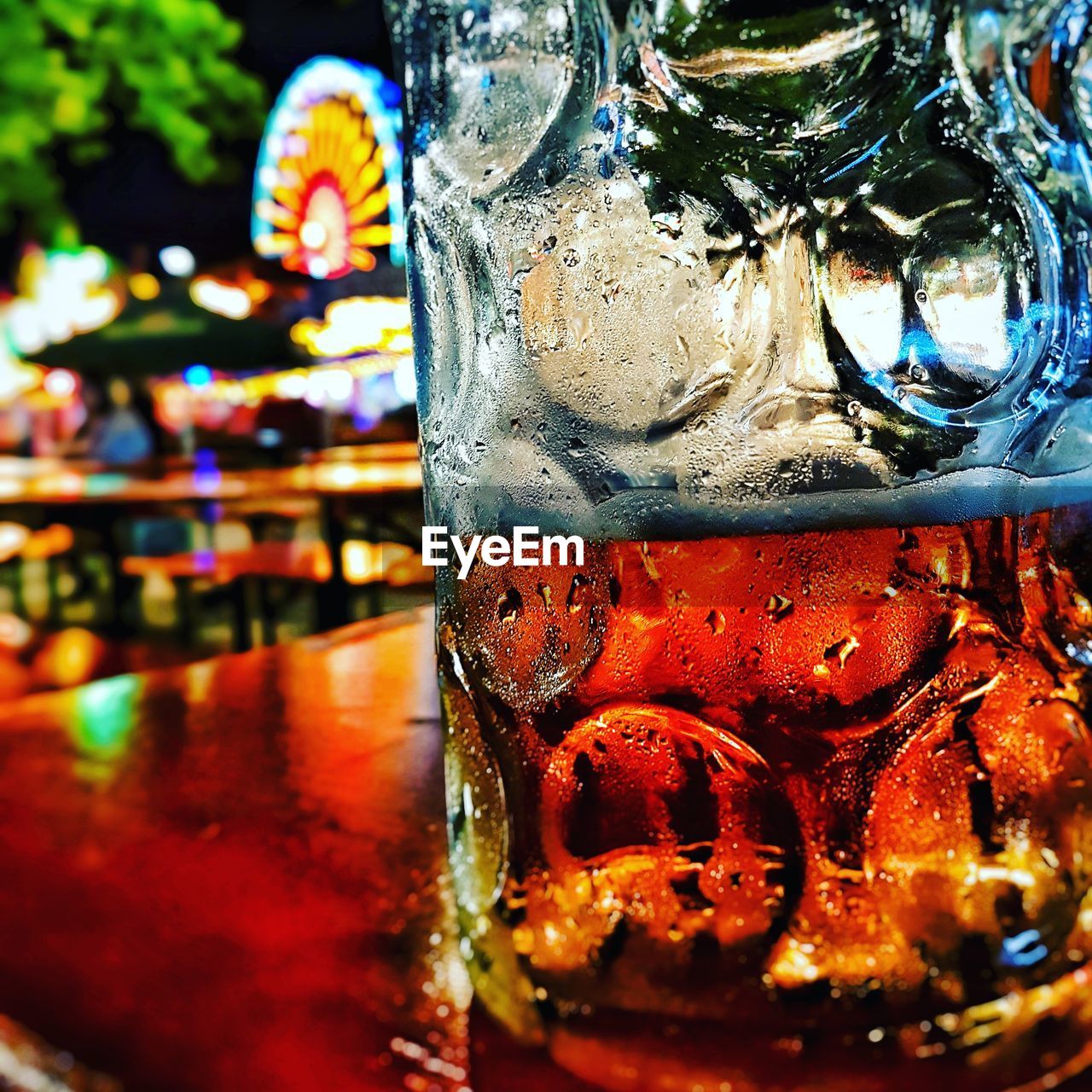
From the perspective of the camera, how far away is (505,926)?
1.11 feet

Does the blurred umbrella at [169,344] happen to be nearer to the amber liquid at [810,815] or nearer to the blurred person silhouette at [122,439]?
the blurred person silhouette at [122,439]

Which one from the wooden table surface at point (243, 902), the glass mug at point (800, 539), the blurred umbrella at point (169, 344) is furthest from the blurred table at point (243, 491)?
the glass mug at point (800, 539)

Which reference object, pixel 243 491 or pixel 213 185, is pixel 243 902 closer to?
pixel 243 491

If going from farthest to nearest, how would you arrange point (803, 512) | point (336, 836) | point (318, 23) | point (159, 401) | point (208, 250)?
1. point (159, 401)
2. point (208, 250)
3. point (318, 23)
4. point (336, 836)
5. point (803, 512)

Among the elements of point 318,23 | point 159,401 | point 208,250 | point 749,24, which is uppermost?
point 318,23

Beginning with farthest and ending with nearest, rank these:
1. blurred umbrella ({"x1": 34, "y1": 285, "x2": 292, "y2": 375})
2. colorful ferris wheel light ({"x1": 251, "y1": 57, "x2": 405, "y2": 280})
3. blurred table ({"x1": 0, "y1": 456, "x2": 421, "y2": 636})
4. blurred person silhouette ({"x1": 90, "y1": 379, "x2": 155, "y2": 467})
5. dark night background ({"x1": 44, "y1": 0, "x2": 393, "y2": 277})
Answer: colorful ferris wheel light ({"x1": 251, "y1": 57, "x2": 405, "y2": 280}) → dark night background ({"x1": 44, "y1": 0, "x2": 393, "y2": 277}) → blurred person silhouette ({"x1": 90, "y1": 379, "x2": 155, "y2": 467}) → blurred umbrella ({"x1": 34, "y1": 285, "x2": 292, "y2": 375}) → blurred table ({"x1": 0, "y1": 456, "x2": 421, "y2": 636})

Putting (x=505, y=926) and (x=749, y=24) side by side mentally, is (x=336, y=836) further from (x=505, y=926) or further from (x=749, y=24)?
(x=749, y=24)

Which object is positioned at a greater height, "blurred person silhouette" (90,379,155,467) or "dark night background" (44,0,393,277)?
"dark night background" (44,0,393,277)

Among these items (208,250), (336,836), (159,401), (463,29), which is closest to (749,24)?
(463,29)

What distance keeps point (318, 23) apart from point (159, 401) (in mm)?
3970

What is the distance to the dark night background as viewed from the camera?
8.39 meters

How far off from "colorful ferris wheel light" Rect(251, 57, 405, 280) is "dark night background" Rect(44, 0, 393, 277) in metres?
0.15

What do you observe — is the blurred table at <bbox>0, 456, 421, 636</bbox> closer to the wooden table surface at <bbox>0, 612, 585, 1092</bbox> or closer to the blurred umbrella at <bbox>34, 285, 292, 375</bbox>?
the blurred umbrella at <bbox>34, 285, 292, 375</bbox>

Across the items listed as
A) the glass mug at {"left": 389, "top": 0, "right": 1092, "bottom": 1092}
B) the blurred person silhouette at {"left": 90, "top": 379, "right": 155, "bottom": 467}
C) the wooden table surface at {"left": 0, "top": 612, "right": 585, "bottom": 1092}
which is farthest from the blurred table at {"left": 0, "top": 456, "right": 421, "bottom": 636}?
the glass mug at {"left": 389, "top": 0, "right": 1092, "bottom": 1092}
